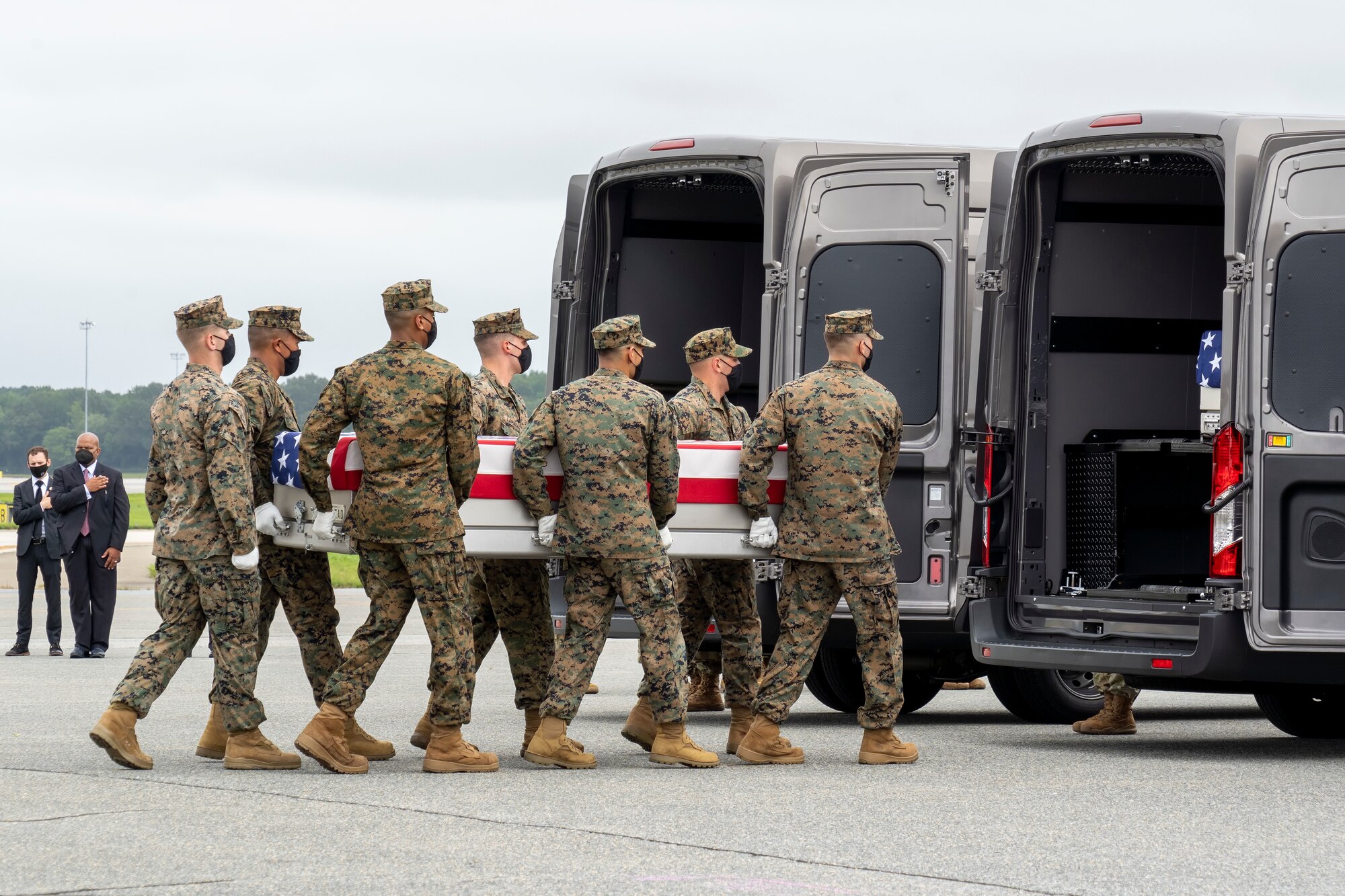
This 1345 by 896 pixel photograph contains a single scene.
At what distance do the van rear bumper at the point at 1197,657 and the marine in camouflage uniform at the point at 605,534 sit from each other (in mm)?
1687

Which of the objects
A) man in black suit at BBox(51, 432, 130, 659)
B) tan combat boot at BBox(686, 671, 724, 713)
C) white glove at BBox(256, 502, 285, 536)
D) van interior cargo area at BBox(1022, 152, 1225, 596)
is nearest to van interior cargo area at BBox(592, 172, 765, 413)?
tan combat boot at BBox(686, 671, 724, 713)

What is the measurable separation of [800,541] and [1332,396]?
232 cm

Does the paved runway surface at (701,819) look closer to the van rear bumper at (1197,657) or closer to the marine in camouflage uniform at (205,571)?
the marine in camouflage uniform at (205,571)

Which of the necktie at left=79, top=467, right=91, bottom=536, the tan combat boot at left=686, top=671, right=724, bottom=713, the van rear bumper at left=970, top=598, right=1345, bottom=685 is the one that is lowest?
the tan combat boot at left=686, top=671, right=724, bottom=713

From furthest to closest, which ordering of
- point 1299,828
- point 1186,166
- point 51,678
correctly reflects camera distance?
1. point 51,678
2. point 1186,166
3. point 1299,828

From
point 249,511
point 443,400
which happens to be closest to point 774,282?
point 443,400

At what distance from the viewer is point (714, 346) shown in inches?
353

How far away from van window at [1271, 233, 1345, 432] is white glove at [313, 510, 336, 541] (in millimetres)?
3947

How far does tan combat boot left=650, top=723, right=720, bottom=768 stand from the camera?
7.97 m

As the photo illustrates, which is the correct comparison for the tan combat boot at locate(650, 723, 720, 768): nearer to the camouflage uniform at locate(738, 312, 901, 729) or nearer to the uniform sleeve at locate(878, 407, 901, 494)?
the camouflage uniform at locate(738, 312, 901, 729)

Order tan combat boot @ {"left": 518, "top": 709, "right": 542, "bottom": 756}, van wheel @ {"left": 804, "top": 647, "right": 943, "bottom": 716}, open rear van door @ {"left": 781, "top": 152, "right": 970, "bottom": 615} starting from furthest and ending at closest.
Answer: van wheel @ {"left": 804, "top": 647, "right": 943, "bottom": 716}, open rear van door @ {"left": 781, "top": 152, "right": 970, "bottom": 615}, tan combat boot @ {"left": 518, "top": 709, "right": 542, "bottom": 756}

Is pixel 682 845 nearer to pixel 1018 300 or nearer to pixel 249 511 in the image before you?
pixel 249 511

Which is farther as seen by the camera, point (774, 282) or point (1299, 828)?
point (774, 282)

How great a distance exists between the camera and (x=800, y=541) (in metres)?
8.20
